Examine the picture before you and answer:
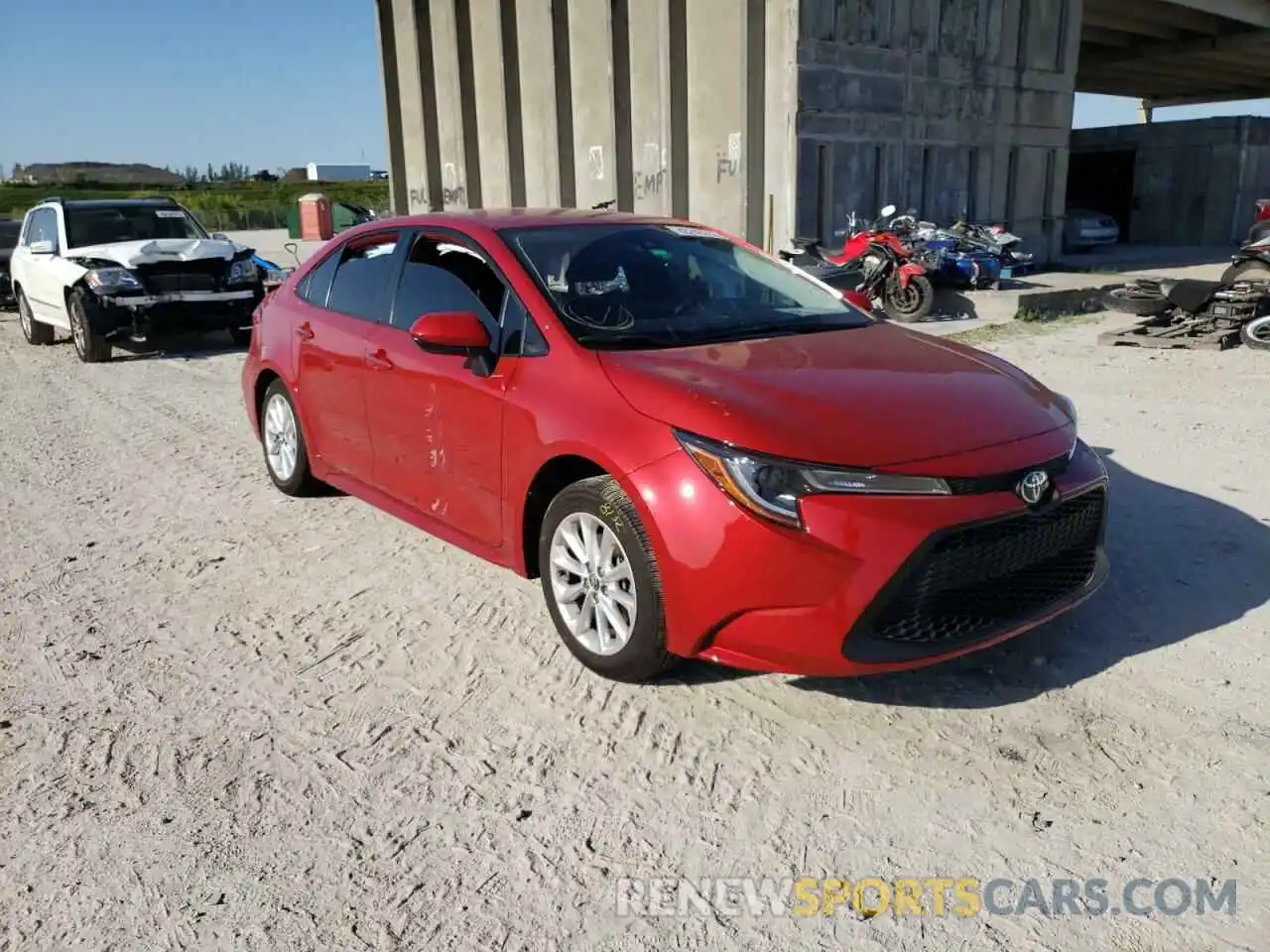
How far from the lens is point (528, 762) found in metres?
3.12

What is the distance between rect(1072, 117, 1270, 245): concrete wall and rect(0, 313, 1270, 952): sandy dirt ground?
82.1 feet

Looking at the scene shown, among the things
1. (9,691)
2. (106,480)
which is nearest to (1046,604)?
(9,691)

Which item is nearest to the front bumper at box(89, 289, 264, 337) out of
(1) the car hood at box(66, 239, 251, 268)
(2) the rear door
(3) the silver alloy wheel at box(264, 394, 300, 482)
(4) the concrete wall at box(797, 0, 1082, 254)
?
(1) the car hood at box(66, 239, 251, 268)

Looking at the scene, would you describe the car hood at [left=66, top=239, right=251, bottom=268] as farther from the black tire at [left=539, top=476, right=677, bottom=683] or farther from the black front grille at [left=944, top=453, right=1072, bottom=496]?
the black front grille at [left=944, top=453, right=1072, bottom=496]

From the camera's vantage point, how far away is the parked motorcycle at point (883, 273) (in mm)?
12539

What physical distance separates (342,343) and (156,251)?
7655 millimetres

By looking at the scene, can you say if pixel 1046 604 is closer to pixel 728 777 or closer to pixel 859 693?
pixel 859 693

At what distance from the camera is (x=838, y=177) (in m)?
16.5

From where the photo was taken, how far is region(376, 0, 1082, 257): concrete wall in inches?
632

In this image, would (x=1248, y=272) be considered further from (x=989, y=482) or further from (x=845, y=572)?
(x=845, y=572)

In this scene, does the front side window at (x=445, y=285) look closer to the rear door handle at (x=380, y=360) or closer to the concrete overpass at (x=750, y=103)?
the rear door handle at (x=380, y=360)

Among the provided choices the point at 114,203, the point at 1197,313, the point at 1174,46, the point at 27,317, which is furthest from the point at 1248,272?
the point at 1174,46

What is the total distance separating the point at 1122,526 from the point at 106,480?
5.77m

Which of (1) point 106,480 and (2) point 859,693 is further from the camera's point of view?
(1) point 106,480
